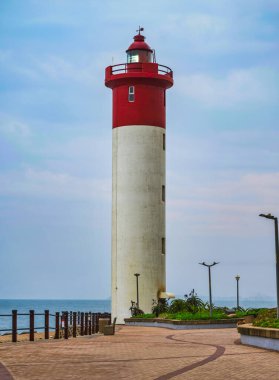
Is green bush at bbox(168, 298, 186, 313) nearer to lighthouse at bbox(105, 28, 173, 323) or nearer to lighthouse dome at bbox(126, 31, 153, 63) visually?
lighthouse at bbox(105, 28, 173, 323)

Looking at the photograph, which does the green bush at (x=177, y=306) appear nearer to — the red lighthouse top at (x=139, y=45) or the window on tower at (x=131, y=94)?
the window on tower at (x=131, y=94)

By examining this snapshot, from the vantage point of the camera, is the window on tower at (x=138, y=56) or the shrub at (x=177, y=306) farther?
the window on tower at (x=138, y=56)

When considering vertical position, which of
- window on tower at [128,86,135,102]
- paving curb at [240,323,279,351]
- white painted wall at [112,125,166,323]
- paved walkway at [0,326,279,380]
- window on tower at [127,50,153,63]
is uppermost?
window on tower at [127,50,153,63]

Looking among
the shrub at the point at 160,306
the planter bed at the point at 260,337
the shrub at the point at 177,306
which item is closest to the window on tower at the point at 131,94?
the shrub at the point at 160,306

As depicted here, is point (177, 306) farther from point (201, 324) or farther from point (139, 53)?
point (139, 53)

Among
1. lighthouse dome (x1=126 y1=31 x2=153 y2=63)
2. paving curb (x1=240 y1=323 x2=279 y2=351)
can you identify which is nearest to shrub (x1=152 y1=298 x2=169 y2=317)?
lighthouse dome (x1=126 y1=31 x2=153 y2=63)

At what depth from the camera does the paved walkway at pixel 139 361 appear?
13.8 m

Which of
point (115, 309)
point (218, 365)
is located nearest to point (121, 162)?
point (115, 309)

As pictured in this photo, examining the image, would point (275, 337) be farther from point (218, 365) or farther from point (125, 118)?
point (125, 118)

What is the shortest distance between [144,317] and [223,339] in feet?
55.8

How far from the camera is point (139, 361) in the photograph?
53.7 ft

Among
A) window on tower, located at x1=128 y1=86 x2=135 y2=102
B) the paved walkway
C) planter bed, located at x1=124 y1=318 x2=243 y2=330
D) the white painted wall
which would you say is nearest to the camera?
the paved walkway

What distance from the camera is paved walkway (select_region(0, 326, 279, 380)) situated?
45.3 feet

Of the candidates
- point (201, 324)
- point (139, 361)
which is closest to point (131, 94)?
point (201, 324)
